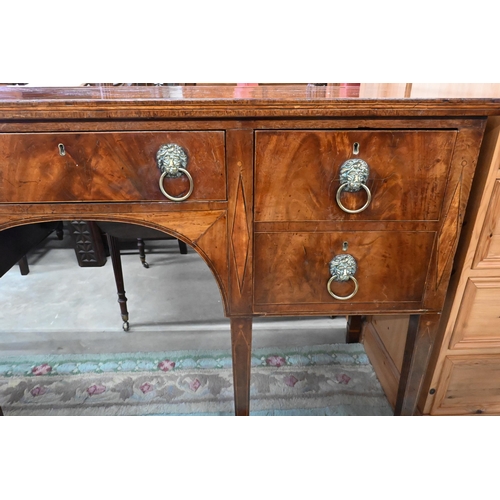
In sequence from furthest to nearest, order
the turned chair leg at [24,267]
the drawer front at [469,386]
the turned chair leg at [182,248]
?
the turned chair leg at [182,248] → the turned chair leg at [24,267] → the drawer front at [469,386]

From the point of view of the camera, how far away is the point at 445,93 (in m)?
0.81

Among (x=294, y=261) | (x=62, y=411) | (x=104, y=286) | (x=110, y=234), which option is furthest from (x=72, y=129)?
(x=104, y=286)

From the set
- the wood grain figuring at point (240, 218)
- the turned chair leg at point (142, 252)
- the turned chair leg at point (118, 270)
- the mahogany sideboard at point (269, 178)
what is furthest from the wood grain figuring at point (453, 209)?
the turned chair leg at point (142, 252)

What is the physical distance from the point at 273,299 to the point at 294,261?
0.32 ft

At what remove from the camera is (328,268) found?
2.69 feet

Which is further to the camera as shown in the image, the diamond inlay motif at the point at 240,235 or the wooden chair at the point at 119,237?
the wooden chair at the point at 119,237

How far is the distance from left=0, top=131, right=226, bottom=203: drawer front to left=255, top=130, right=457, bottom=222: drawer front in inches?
3.7

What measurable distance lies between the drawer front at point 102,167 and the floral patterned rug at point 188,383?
0.74 m

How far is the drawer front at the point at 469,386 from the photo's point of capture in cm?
100

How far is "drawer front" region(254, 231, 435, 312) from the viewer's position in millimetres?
797

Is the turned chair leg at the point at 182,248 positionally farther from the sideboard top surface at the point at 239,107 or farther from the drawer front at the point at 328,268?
the sideboard top surface at the point at 239,107

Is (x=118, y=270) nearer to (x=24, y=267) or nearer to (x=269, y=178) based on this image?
(x=24, y=267)

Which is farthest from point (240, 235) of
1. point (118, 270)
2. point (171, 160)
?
point (118, 270)

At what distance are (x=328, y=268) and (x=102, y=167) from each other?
481 millimetres
